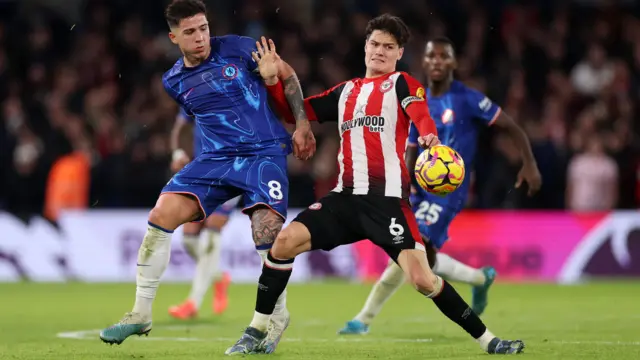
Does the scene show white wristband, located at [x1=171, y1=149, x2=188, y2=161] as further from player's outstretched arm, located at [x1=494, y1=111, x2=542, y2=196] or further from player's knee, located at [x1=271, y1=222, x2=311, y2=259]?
player's knee, located at [x1=271, y1=222, x2=311, y2=259]

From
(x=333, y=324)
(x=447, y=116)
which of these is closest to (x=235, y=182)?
(x=447, y=116)

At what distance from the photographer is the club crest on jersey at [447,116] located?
962 centimetres

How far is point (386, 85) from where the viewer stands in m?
7.44

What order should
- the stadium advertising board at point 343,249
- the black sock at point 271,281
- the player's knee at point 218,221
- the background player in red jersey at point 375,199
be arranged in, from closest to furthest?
the background player in red jersey at point 375,199, the black sock at point 271,281, the player's knee at point 218,221, the stadium advertising board at point 343,249

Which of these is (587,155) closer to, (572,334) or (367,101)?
(572,334)

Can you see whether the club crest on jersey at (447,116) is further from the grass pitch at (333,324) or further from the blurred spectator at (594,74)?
the blurred spectator at (594,74)

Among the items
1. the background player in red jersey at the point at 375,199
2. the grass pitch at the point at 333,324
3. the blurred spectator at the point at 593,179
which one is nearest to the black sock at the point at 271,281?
the background player in red jersey at the point at 375,199

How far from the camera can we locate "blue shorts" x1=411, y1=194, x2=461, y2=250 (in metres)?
9.59

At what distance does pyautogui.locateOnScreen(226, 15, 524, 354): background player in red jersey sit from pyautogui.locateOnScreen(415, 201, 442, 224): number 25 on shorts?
7.30 feet

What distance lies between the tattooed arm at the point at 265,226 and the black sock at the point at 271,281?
20cm

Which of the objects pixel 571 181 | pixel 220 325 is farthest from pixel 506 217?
pixel 220 325

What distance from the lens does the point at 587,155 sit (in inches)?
671

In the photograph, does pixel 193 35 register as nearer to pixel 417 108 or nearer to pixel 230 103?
pixel 230 103

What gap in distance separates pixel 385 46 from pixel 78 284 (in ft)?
32.2
